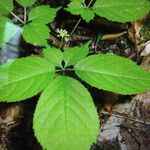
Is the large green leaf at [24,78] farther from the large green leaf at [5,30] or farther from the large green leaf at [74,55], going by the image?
the large green leaf at [5,30]

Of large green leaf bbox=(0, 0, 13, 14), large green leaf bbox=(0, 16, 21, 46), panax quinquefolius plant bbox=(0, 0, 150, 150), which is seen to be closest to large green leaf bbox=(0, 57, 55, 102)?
panax quinquefolius plant bbox=(0, 0, 150, 150)

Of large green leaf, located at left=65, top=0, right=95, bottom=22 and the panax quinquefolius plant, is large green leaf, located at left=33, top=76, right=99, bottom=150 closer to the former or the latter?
the panax quinquefolius plant

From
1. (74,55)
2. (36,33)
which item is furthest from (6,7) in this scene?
(74,55)

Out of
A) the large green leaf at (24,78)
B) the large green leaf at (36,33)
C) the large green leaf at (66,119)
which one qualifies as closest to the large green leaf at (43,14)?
the large green leaf at (36,33)

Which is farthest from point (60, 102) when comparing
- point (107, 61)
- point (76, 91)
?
point (107, 61)

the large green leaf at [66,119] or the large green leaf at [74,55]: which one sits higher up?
the large green leaf at [74,55]

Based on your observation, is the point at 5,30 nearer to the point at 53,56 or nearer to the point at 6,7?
the point at 6,7
